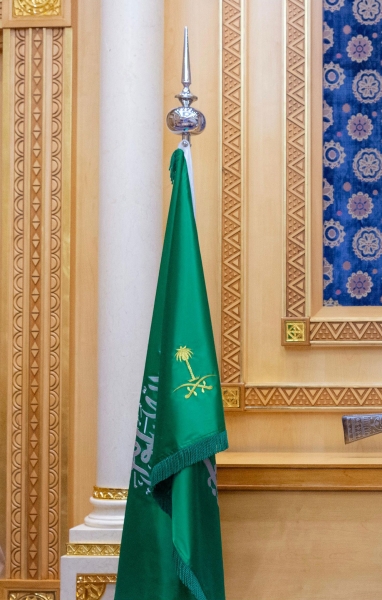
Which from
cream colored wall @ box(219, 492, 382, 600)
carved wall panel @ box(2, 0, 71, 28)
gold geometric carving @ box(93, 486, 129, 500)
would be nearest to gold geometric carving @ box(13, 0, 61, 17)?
carved wall panel @ box(2, 0, 71, 28)

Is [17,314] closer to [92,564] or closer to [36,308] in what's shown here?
[36,308]

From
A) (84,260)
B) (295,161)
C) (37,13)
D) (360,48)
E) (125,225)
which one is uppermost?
(37,13)

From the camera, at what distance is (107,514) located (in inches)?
101

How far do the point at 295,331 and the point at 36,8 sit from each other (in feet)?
5.28

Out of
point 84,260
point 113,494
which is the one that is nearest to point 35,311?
point 84,260

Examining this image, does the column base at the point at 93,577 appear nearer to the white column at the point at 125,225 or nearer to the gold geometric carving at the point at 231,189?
the white column at the point at 125,225

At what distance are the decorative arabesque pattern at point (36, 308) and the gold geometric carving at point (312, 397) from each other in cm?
76

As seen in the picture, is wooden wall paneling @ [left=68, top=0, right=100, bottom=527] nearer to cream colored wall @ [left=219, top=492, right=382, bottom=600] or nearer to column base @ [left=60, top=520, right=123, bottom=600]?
column base @ [left=60, top=520, right=123, bottom=600]

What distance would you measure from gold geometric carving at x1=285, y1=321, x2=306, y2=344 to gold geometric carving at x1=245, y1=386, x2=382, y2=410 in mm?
183

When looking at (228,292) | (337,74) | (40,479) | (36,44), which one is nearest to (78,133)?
(36,44)

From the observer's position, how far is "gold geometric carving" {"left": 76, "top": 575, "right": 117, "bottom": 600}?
8.30 ft

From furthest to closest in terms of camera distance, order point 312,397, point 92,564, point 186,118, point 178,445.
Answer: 1. point 312,397
2. point 92,564
3. point 186,118
4. point 178,445

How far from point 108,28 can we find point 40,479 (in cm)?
167

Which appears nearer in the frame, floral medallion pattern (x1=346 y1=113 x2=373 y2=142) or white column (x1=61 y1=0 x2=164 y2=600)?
white column (x1=61 y1=0 x2=164 y2=600)
